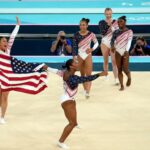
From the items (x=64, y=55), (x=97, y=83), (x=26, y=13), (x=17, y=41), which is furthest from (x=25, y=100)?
(x=26, y=13)

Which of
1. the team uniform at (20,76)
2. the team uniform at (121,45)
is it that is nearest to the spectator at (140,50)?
the team uniform at (121,45)

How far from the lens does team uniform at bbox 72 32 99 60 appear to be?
1120 centimetres

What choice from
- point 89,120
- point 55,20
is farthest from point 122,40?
point 55,20

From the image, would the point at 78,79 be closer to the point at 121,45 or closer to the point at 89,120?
the point at 89,120

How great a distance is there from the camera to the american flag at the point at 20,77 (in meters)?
9.18

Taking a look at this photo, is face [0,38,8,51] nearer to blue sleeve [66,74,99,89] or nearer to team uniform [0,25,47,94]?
team uniform [0,25,47,94]

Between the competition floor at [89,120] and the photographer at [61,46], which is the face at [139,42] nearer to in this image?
the photographer at [61,46]

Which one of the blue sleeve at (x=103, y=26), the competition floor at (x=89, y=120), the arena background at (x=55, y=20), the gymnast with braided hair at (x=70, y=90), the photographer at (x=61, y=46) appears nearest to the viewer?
the gymnast with braided hair at (x=70, y=90)

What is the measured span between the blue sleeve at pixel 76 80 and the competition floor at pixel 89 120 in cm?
108

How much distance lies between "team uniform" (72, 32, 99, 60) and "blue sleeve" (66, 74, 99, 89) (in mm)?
3025

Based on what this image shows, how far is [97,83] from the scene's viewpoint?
12.8m

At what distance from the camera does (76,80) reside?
8148mm

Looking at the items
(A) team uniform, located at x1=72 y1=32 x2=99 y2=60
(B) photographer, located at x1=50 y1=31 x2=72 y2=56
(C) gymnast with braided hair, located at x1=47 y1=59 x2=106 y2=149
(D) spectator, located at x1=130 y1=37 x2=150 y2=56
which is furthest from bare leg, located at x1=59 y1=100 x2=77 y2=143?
(D) spectator, located at x1=130 y1=37 x2=150 y2=56

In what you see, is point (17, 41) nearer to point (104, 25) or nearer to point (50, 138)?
point (104, 25)
